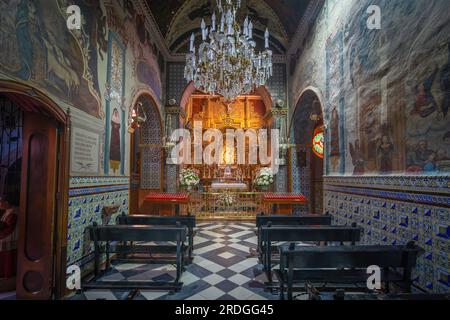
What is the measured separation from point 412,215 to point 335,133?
2.79 metres

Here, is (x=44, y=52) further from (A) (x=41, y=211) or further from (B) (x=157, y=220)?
(B) (x=157, y=220)

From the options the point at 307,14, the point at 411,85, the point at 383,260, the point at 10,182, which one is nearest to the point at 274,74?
the point at 307,14

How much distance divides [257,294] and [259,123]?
11307 millimetres

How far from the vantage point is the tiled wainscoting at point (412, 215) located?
2.47m

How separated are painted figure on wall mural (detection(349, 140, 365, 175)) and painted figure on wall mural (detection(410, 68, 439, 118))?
1.42 metres

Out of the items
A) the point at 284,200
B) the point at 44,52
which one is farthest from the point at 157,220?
the point at 284,200

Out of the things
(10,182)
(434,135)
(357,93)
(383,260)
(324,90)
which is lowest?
(383,260)

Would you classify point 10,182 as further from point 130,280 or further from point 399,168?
point 399,168

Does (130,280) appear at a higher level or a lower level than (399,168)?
lower

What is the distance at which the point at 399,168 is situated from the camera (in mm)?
3188

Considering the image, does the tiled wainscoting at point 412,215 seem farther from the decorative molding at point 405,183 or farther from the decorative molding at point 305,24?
the decorative molding at point 305,24

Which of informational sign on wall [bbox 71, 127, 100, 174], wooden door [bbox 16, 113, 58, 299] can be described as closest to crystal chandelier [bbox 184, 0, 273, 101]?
informational sign on wall [bbox 71, 127, 100, 174]

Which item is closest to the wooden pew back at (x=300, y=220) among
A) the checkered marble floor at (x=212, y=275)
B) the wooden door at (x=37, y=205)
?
the checkered marble floor at (x=212, y=275)

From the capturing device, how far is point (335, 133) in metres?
5.32
